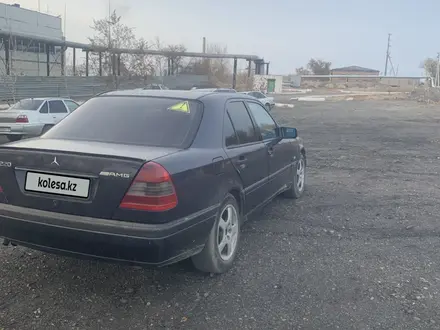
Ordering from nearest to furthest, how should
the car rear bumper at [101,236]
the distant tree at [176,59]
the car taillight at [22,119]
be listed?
1. the car rear bumper at [101,236]
2. the car taillight at [22,119]
3. the distant tree at [176,59]

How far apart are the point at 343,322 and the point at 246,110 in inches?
97.6

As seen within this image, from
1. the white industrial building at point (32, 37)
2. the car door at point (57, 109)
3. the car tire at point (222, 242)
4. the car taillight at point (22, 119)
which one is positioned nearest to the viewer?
the car tire at point (222, 242)

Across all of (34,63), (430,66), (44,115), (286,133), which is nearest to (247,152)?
(286,133)

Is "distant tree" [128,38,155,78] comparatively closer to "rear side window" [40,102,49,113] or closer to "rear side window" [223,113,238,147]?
"rear side window" [40,102,49,113]

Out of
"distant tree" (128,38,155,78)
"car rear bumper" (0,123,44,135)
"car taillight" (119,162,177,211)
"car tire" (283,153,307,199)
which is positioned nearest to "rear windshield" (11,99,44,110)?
"car rear bumper" (0,123,44,135)

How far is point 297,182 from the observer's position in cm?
651

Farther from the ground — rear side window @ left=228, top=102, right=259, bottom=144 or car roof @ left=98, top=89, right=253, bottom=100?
car roof @ left=98, top=89, right=253, bottom=100

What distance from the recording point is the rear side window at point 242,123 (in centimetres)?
443

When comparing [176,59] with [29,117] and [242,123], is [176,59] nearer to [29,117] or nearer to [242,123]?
[29,117]

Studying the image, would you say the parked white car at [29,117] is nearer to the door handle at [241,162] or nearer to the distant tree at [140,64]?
the door handle at [241,162]

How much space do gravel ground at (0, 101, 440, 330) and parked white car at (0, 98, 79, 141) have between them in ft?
29.8

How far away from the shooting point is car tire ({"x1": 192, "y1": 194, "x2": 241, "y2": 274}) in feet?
12.2

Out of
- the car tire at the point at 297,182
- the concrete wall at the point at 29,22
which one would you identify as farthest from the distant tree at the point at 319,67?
the car tire at the point at 297,182

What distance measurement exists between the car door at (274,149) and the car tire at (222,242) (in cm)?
108
